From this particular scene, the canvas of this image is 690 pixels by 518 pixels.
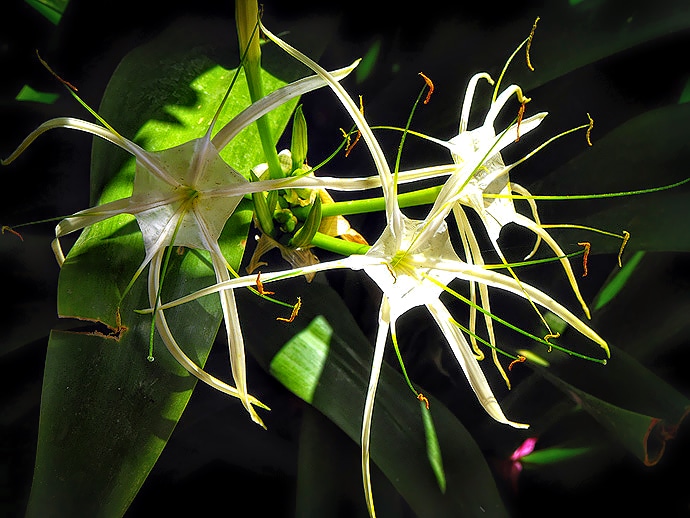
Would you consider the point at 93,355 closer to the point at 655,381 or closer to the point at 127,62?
the point at 127,62

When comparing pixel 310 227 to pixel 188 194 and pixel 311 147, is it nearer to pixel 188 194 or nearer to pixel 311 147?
pixel 188 194

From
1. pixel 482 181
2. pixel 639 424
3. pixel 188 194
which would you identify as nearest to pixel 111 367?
pixel 188 194

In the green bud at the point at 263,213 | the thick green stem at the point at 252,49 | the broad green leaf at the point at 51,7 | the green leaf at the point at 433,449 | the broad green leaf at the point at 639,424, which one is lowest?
the broad green leaf at the point at 639,424

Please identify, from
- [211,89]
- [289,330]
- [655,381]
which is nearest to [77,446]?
[289,330]

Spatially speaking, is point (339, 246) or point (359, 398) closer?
point (339, 246)

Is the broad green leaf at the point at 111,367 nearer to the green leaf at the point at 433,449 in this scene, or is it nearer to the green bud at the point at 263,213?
the green bud at the point at 263,213

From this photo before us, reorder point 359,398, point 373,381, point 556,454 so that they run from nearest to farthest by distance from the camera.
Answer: point 373,381 < point 359,398 < point 556,454

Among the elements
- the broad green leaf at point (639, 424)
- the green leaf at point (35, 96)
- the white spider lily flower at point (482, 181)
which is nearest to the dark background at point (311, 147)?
the green leaf at point (35, 96)
